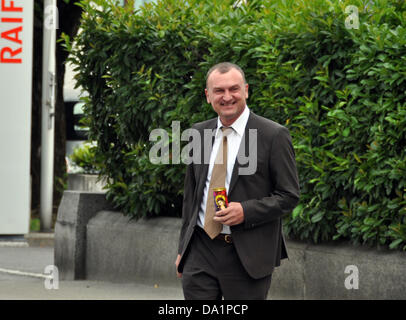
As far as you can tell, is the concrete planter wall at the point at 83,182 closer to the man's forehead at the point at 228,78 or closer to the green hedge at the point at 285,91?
the green hedge at the point at 285,91

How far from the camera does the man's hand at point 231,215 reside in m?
4.48

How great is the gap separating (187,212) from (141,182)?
4498mm

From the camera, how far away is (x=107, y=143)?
32.9 feet

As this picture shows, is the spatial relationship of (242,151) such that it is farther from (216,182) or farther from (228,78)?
(228,78)

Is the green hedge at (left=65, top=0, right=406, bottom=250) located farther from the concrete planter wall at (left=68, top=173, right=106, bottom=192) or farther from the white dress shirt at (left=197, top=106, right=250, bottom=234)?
the concrete planter wall at (left=68, top=173, right=106, bottom=192)

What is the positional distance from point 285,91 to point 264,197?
3291 millimetres

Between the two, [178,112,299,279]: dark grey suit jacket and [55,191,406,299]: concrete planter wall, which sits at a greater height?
[178,112,299,279]: dark grey suit jacket

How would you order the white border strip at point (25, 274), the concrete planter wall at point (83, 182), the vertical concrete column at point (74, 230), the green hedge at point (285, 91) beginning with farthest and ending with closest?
the concrete planter wall at point (83, 182) → the white border strip at point (25, 274) → the vertical concrete column at point (74, 230) → the green hedge at point (285, 91)

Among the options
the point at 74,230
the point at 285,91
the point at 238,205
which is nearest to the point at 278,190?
the point at 238,205

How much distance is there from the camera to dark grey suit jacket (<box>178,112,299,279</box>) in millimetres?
4547

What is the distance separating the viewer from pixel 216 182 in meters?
4.67

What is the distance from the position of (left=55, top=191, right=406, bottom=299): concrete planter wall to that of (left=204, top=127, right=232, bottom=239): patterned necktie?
2721 millimetres

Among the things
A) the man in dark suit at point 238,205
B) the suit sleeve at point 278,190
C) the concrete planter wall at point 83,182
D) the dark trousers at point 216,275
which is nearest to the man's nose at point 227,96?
the man in dark suit at point 238,205

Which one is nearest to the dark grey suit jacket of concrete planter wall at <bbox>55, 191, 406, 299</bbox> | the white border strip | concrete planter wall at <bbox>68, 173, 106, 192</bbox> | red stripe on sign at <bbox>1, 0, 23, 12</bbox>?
concrete planter wall at <bbox>55, 191, 406, 299</bbox>
